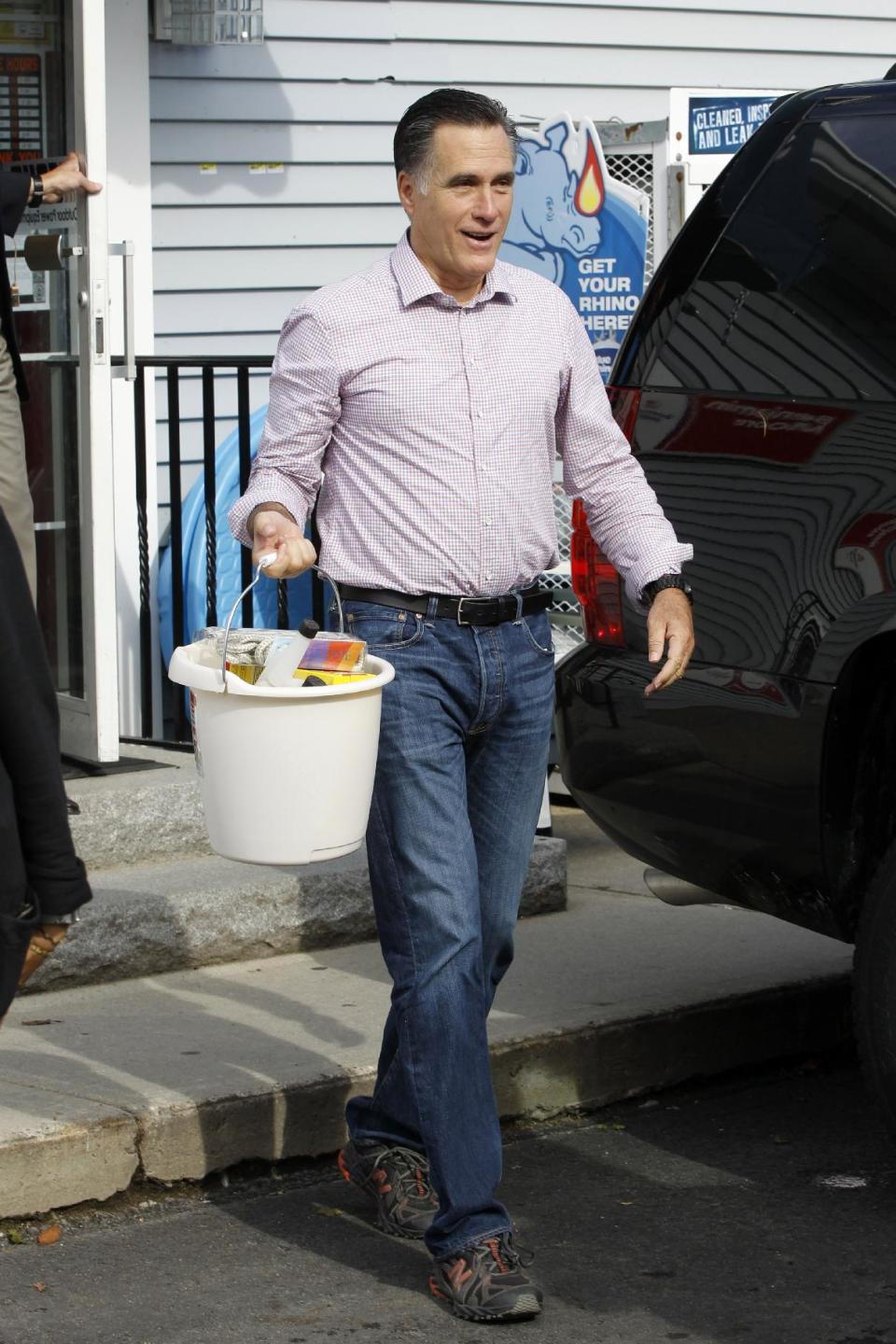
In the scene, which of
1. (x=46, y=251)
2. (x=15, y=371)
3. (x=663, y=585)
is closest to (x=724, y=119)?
(x=46, y=251)

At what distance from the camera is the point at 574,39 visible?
8344 millimetres

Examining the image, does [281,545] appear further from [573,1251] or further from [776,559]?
[573,1251]

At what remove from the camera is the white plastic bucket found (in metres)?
3.22

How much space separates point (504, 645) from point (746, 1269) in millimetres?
1243

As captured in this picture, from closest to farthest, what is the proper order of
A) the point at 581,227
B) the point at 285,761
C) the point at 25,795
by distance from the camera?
the point at 25,795, the point at 285,761, the point at 581,227

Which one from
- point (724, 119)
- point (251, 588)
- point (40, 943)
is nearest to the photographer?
point (40, 943)

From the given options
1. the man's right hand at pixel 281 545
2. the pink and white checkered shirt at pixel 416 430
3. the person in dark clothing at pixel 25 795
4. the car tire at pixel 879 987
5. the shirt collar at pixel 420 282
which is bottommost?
the car tire at pixel 879 987

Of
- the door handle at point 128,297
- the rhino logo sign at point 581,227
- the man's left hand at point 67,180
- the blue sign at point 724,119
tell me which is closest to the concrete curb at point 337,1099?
the door handle at point 128,297

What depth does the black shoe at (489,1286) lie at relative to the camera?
3.51m

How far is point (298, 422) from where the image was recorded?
3543mm

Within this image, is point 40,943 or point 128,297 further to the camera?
point 128,297

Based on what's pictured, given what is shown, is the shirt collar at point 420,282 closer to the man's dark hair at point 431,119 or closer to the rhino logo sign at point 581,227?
the man's dark hair at point 431,119

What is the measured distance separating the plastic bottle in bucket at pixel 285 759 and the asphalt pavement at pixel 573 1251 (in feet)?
2.91

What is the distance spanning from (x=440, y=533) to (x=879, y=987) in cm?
Answer: 116
